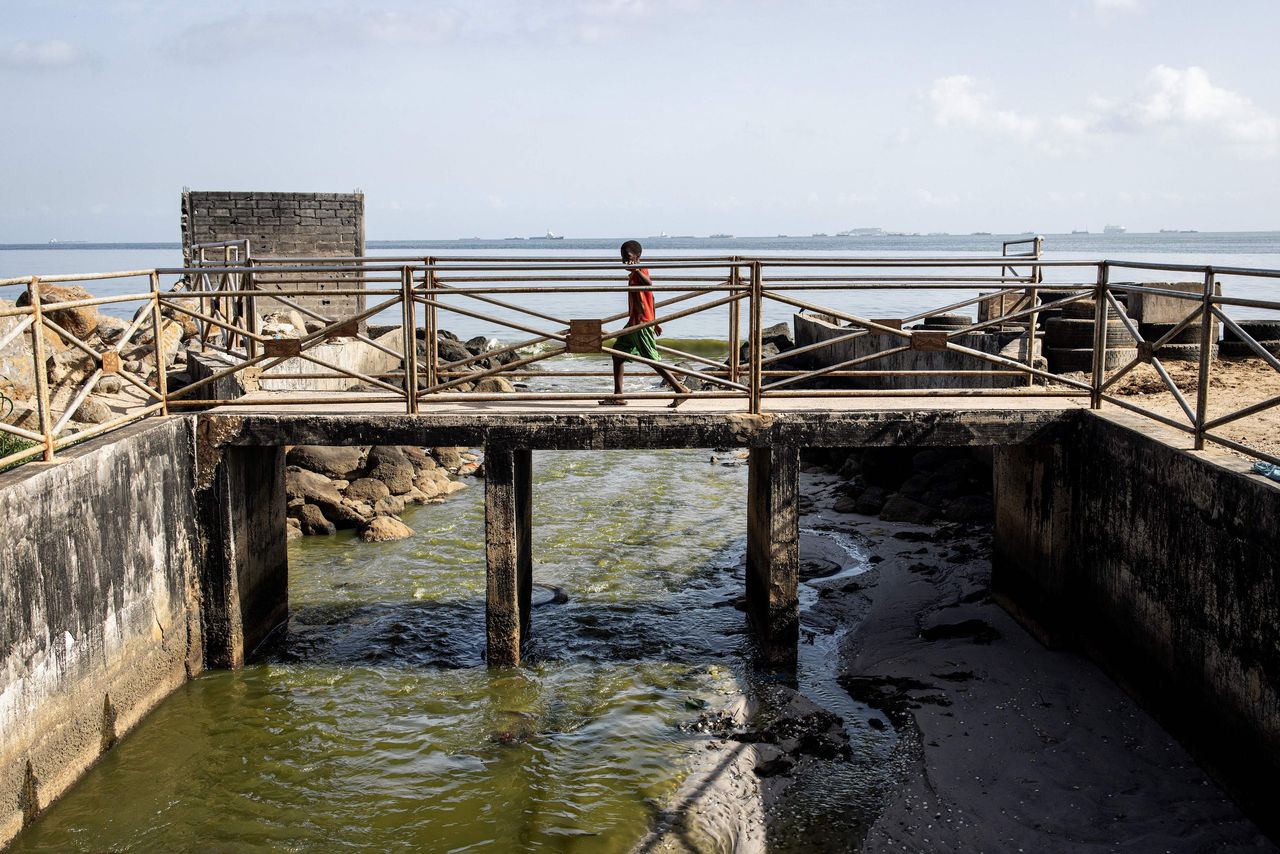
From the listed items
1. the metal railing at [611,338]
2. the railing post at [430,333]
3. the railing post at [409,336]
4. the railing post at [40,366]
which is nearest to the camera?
the railing post at [40,366]

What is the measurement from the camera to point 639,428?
8453 mm

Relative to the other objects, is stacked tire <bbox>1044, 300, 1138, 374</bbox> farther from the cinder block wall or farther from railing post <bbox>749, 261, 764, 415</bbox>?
the cinder block wall

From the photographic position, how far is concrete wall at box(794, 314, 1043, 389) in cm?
1255

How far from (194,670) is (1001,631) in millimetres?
6646

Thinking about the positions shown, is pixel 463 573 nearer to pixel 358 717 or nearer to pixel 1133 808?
pixel 358 717

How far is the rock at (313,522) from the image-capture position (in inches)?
514

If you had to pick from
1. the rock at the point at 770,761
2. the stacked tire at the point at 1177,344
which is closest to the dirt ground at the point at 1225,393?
the stacked tire at the point at 1177,344

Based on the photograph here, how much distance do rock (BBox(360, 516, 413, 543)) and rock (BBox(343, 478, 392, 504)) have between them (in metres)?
0.96

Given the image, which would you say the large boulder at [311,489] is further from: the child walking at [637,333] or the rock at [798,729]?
the rock at [798,729]

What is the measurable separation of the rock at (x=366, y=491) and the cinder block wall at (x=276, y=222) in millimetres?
7010

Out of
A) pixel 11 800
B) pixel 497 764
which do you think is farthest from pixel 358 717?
pixel 11 800

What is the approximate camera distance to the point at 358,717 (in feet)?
26.5

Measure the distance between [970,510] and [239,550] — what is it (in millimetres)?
7796

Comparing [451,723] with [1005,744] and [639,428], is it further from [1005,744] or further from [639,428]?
[1005,744]
